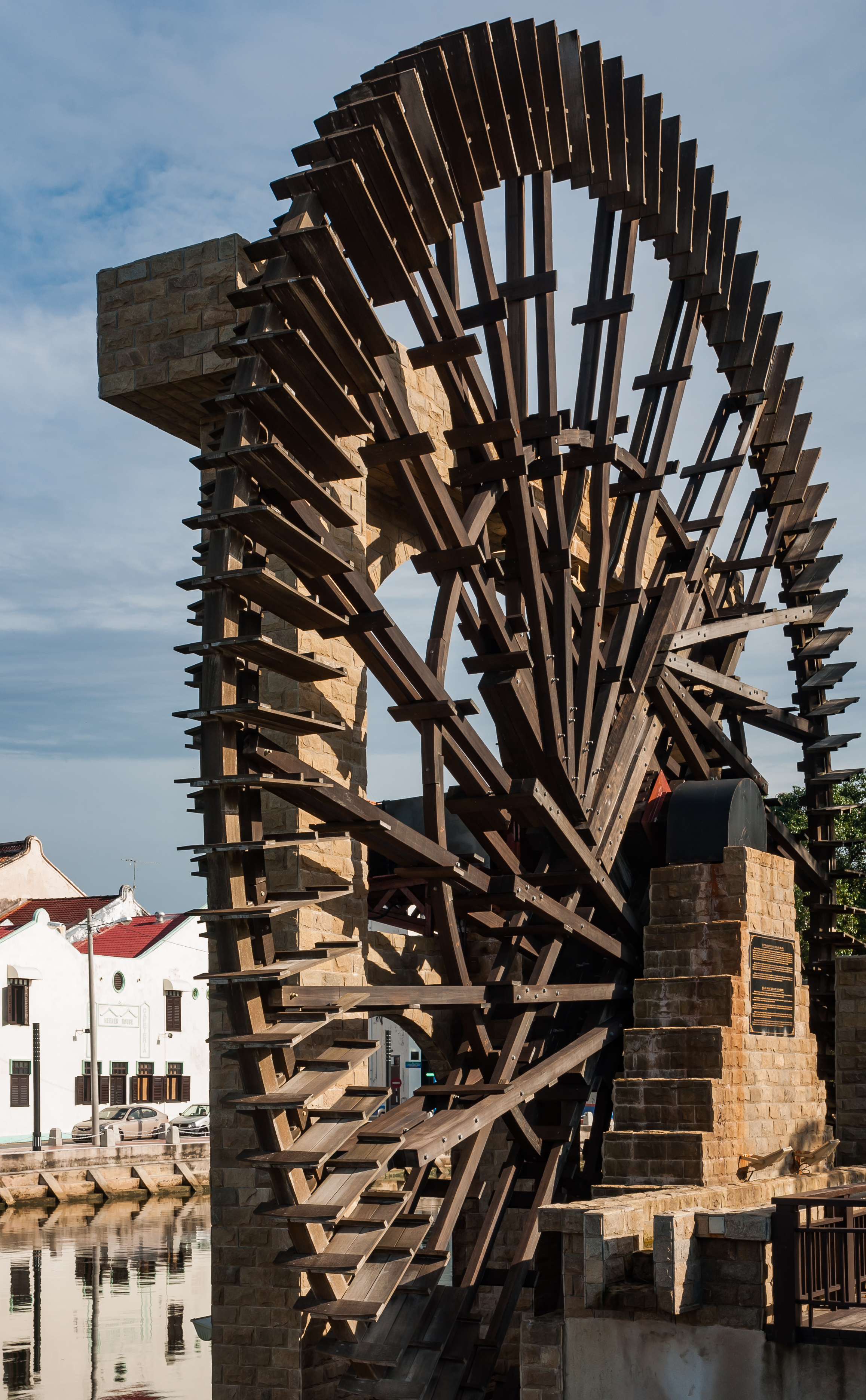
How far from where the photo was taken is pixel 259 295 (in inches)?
305

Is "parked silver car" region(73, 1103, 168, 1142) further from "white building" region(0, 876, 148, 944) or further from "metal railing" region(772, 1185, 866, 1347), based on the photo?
"metal railing" region(772, 1185, 866, 1347)

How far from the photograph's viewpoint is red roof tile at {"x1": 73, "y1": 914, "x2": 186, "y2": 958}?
39.4 metres

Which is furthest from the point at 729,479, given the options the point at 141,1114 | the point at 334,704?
the point at 141,1114

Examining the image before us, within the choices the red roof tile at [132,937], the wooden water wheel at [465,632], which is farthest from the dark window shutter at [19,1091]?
the wooden water wheel at [465,632]

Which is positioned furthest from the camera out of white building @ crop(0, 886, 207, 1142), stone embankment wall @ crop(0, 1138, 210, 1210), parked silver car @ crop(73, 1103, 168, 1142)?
parked silver car @ crop(73, 1103, 168, 1142)

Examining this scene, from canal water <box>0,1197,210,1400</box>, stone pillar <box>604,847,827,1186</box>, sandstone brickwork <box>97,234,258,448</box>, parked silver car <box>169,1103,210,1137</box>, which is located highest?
sandstone brickwork <box>97,234,258,448</box>

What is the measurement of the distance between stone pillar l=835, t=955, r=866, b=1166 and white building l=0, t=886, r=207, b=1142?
20132 mm

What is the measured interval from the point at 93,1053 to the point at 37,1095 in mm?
1421

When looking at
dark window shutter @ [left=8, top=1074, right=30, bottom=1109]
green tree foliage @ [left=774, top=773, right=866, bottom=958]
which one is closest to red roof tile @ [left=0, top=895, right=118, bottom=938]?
dark window shutter @ [left=8, top=1074, right=30, bottom=1109]

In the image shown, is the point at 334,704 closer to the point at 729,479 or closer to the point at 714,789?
the point at 714,789

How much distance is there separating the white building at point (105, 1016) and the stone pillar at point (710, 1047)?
73.0 feet

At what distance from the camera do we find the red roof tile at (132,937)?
3938 cm

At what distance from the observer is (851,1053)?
12859 mm

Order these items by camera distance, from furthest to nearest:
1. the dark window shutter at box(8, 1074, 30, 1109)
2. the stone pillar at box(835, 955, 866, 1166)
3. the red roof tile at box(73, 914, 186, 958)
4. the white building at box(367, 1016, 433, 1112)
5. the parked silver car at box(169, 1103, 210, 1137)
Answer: the white building at box(367, 1016, 433, 1112)
the red roof tile at box(73, 914, 186, 958)
the parked silver car at box(169, 1103, 210, 1137)
the dark window shutter at box(8, 1074, 30, 1109)
the stone pillar at box(835, 955, 866, 1166)
